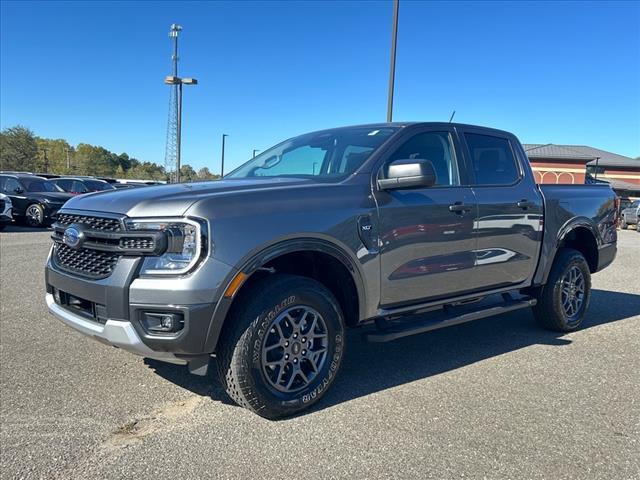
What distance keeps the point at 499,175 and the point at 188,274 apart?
326 cm

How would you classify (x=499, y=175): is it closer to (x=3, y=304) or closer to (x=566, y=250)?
(x=566, y=250)

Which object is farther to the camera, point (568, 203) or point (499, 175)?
point (568, 203)

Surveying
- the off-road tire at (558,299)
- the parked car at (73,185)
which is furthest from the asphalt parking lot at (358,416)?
the parked car at (73,185)

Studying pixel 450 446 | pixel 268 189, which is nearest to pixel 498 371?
pixel 450 446

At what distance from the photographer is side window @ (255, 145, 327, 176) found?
4221 mm

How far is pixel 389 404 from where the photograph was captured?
343 cm

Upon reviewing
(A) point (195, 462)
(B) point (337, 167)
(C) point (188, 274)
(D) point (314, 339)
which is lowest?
(A) point (195, 462)

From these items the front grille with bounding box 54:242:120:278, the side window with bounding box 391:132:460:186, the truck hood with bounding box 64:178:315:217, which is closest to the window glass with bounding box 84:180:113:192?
the front grille with bounding box 54:242:120:278

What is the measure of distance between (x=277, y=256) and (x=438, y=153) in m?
1.97

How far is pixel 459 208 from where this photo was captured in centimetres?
411

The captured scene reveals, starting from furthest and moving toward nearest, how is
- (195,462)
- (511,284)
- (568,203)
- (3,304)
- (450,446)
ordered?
(3,304), (568,203), (511,284), (450,446), (195,462)

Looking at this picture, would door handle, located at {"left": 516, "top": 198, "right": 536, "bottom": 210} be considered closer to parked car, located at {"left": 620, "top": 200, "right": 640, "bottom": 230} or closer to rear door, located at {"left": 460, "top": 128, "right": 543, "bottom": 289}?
rear door, located at {"left": 460, "top": 128, "right": 543, "bottom": 289}

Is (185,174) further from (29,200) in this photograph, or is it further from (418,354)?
(418,354)

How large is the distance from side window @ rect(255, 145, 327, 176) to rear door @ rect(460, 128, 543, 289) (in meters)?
1.36
